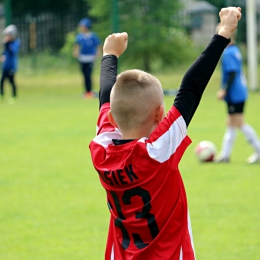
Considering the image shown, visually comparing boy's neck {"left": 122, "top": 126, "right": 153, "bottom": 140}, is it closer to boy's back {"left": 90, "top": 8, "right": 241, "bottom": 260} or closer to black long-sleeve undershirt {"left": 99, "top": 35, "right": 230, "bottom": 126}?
boy's back {"left": 90, "top": 8, "right": 241, "bottom": 260}

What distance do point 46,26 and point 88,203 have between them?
18231mm

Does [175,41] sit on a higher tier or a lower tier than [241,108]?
lower

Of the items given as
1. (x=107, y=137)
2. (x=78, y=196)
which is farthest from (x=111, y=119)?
(x=78, y=196)

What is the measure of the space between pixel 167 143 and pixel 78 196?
5.23m

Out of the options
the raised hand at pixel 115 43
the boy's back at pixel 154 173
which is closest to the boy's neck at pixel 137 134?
the boy's back at pixel 154 173

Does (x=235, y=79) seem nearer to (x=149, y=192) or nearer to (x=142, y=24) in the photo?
(x=149, y=192)

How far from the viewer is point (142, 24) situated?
2303 centimetres

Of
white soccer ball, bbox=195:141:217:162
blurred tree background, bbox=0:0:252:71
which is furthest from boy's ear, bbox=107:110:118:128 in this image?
blurred tree background, bbox=0:0:252:71

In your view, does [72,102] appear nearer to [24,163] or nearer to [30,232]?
[24,163]

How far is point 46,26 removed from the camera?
2503 centimetres

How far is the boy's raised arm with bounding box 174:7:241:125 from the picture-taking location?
9.40ft

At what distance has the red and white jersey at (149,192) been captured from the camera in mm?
2865

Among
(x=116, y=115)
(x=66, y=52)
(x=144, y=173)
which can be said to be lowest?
(x=66, y=52)

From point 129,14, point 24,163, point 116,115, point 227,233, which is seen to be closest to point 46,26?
point 129,14
